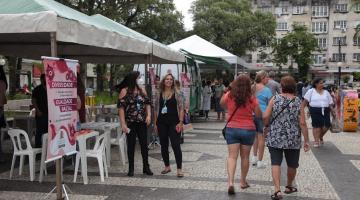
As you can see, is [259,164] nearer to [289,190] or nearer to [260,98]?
Answer: [260,98]

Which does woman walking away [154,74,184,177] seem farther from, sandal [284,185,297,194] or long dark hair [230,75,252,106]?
sandal [284,185,297,194]

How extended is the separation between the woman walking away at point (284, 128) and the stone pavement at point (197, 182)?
0.54 m

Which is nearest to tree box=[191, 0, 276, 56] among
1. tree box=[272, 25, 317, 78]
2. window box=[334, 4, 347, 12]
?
tree box=[272, 25, 317, 78]

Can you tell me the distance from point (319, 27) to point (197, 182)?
2883 inches

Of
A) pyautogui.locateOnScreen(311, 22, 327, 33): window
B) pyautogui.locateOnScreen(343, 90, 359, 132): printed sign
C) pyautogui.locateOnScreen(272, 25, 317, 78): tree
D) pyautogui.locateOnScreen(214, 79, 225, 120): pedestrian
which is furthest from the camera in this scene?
pyautogui.locateOnScreen(311, 22, 327, 33): window

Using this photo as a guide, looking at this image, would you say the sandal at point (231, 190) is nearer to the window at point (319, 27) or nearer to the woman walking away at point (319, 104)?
the woman walking away at point (319, 104)

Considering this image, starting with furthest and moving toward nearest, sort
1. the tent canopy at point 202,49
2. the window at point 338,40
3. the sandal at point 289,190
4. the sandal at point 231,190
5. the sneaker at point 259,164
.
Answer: the window at point 338,40, the tent canopy at point 202,49, the sneaker at point 259,164, the sandal at point 289,190, the sandal at point 231,190

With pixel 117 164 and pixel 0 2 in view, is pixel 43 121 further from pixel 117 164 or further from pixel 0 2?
pixel 0 2

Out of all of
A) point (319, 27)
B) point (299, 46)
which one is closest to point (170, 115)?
point (299, 46)

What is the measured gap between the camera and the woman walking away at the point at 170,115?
7.81m

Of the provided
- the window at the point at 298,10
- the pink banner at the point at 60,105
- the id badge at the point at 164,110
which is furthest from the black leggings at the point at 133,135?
the window at the point at 298,10

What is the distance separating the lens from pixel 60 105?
584 centimetres

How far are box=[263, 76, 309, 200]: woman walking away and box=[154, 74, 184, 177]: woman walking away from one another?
68.3 inches

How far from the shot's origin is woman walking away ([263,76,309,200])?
21.1 ft
